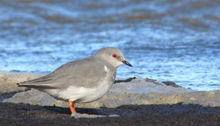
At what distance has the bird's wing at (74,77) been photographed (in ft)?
17.0

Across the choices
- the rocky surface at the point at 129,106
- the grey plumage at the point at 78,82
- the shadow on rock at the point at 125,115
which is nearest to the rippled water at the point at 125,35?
the rocky surface at the point at 129,106

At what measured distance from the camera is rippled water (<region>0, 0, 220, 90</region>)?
8930 millimetres

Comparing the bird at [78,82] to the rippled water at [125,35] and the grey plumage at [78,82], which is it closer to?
the grey plumage at [78,82]

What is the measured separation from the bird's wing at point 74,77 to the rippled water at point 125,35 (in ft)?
8.21

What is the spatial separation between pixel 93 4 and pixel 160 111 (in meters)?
11.5

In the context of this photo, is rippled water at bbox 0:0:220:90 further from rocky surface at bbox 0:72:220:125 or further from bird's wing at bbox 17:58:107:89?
bird's wing at bbox 17:58:107:89

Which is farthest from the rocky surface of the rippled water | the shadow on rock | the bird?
the rippled water

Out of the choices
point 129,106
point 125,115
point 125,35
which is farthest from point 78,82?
point 125,35

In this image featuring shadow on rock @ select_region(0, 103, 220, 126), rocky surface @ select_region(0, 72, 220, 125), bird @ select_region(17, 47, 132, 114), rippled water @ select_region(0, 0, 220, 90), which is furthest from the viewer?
rippled water @ select_region(0, 0, 220, 90)

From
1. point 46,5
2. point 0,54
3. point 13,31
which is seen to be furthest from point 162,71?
point 46,5

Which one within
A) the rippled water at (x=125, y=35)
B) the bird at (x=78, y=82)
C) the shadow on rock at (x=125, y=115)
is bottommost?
the shadow on rock at (x=125, y=115)

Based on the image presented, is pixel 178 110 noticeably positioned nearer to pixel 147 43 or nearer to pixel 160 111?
pixel 160 111

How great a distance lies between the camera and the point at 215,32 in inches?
487

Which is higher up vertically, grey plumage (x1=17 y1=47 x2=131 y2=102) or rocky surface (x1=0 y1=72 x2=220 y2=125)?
grey plumage (x1=17 y1=47 x2=131 y2=102)
